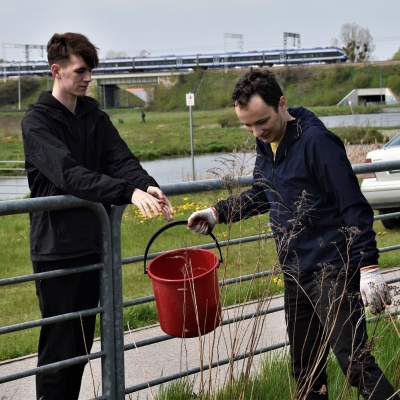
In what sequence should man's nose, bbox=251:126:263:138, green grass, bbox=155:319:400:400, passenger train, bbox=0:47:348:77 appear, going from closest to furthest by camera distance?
man's nose, bbox=251:126:263:138, green grass, bbox=155:319:400:400, passenger train, bbox=0:47:348:77

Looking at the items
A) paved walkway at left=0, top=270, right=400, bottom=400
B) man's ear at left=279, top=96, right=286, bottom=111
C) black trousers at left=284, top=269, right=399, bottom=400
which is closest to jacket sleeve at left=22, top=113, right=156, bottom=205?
man's ear at left=279, top=96, right=286, bottom=111

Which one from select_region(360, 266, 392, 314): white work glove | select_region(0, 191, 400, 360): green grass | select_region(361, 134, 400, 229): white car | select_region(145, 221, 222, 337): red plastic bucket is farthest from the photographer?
select_region(361, 134, 400, 229): white car

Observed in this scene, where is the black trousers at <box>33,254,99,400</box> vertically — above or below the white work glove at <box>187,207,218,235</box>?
below

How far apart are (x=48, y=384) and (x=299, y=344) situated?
1.08 meters

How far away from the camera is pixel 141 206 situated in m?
3.14

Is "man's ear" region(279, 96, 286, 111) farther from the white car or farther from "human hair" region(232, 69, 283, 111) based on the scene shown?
the white car

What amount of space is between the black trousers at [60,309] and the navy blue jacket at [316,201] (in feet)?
2.39

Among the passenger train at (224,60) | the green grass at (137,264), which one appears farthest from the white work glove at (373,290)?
the passenger train at (224,60)

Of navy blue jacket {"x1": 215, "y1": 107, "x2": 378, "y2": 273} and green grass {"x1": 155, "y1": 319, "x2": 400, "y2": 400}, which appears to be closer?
navy blue jacket {"x1": 215, "y1": 107, "x2": 378, "y2": 273}

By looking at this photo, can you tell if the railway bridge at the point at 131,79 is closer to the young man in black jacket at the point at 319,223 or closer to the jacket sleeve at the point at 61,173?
the jacket sleeve at the point at 61,173

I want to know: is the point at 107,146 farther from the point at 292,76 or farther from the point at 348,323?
the point at 292,76

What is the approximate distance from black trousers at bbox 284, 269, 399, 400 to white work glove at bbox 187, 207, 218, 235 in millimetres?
417

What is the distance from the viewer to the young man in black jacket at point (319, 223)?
9.91 ft

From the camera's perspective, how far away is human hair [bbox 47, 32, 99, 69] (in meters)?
3.49
